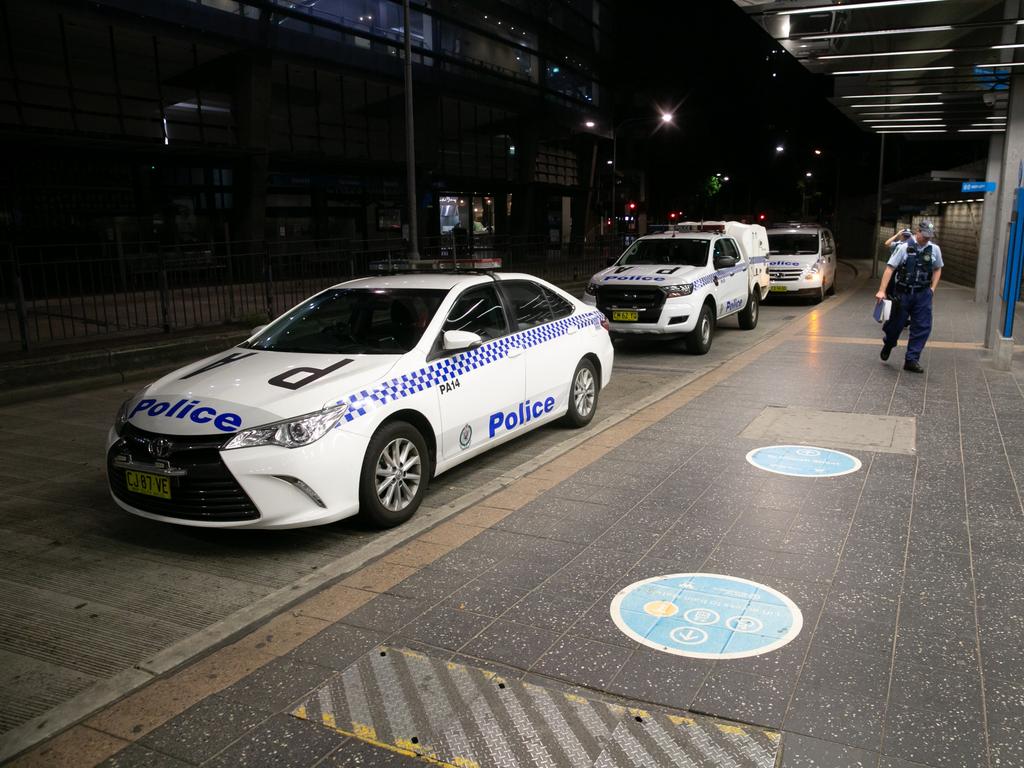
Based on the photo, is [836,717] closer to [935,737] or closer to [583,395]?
[935,737]

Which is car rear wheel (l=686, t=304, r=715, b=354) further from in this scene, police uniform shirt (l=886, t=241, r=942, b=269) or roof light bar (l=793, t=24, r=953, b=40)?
roof light bar (l=793, t=24, r=953, b=40)

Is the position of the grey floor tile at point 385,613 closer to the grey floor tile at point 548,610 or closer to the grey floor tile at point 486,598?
A: the grey floor tile at point 486,598

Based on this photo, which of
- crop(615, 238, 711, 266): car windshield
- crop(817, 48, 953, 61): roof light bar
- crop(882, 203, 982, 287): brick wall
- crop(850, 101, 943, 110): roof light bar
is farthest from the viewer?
crop(882, 203, 982, 287): brick wall

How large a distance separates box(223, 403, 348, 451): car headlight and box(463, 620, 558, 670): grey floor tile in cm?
159

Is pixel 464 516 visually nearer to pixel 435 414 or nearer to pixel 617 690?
pixel 435 414

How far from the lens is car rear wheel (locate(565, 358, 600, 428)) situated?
7.49 metres

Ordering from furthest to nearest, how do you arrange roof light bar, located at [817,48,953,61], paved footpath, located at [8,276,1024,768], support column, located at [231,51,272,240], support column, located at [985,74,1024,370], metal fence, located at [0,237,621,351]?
support column, located at [231,51,272,240] → roof light bar, located at [817,48,953,61] → support column, located at [985,74,1024,370] → metal fence, located at [0,237,621,351] → paved footpath, located at [8,276,1024,768]

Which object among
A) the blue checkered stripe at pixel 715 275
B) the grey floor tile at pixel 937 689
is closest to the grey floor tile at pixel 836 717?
the grey floor tile at pixel 937 689

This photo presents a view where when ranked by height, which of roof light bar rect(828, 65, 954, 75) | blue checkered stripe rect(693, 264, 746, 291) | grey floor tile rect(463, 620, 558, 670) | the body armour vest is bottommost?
grey floor tile rect(463, 620, 558, 670)

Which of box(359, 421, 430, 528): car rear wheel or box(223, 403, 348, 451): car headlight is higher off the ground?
box(223, 403, 348, 451): car headlight

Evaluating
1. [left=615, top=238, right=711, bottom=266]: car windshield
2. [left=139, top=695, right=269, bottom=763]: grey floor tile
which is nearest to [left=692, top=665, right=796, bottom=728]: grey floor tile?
[left=139, top=695, right=269, bottom=763]: grey floor tile

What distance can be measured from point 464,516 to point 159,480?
194 centimetres

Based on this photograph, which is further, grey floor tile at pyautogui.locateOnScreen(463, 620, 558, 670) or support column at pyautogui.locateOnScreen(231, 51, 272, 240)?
support column at pyautogui.locateOnScreen(231, 51, 272, 240)

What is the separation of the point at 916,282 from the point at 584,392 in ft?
16.7
